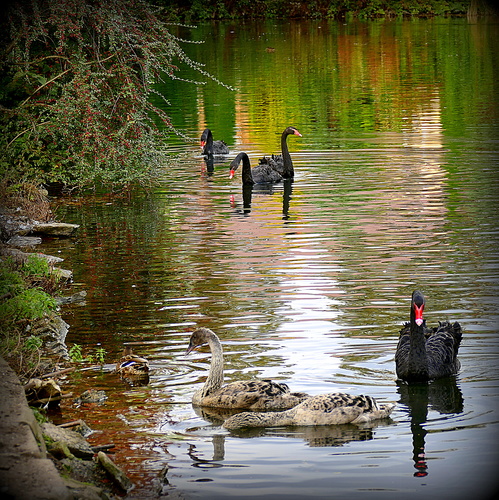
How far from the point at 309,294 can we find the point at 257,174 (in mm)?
10365

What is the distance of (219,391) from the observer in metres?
9.44

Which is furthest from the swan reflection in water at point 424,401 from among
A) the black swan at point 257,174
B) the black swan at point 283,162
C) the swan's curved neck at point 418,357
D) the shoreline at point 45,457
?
the black swan at point 283,162

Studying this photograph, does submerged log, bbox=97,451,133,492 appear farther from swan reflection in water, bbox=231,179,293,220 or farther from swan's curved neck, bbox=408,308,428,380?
swan reflection in water, bbox=231,179,293,220

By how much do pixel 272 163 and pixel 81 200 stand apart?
496cm

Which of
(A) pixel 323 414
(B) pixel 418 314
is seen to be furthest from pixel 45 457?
(B) pixel 418 314

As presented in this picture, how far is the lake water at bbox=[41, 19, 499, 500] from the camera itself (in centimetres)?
804

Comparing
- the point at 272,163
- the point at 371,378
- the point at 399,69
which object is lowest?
the point at 371,378

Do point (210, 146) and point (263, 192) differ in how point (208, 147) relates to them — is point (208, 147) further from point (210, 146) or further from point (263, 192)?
point (263, 192)

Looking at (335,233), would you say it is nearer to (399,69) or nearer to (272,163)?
(272,163)

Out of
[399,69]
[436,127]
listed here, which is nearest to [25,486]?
[436,127]

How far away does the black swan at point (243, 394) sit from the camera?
9.24m

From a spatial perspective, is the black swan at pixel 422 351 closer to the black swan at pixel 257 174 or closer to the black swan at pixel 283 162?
the black swan at pixel 257 174

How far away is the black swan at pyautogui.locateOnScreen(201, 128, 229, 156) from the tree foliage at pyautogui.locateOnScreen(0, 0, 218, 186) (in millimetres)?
6460

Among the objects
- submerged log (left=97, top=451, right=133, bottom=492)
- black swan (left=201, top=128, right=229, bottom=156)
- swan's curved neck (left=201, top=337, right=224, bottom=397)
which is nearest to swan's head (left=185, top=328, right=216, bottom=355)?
swan's curved neck (left=201, top=337, right=224, bottom=397)
